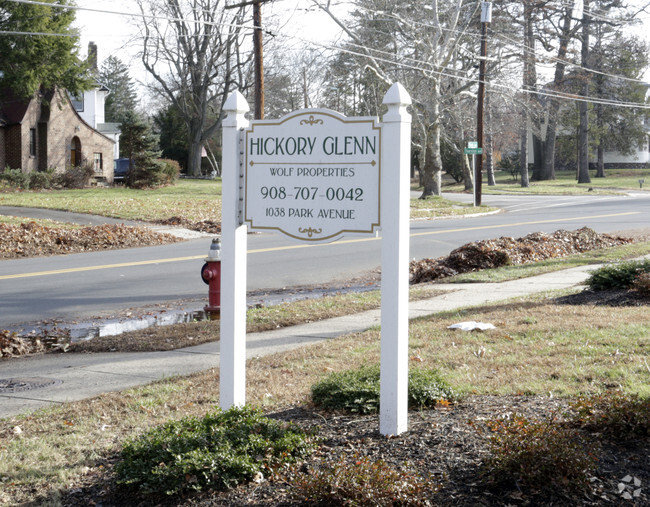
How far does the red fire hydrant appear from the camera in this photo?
10039 millimetres

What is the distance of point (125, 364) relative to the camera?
7.45m

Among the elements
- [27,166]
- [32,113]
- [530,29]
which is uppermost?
[530,29]

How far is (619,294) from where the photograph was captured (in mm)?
9695

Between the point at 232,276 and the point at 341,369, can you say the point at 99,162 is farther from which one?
the point at 232,276

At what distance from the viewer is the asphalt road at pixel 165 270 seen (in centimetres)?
1155

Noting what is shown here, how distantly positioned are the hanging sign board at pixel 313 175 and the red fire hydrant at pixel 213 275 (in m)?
5.17

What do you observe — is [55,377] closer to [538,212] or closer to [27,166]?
[538,212]

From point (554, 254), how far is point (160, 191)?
29204mm

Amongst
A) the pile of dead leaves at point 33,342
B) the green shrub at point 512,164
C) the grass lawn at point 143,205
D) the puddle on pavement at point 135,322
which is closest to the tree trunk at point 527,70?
the green shrub at point 512,164

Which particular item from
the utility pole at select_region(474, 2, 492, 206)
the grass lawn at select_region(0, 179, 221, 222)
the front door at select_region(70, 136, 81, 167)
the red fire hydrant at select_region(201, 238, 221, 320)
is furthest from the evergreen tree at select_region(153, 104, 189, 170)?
the red fire hydrant at select_region(201, 238, 221, 320)

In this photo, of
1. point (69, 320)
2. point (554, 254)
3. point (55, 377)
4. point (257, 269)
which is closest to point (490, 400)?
point (55, 377)

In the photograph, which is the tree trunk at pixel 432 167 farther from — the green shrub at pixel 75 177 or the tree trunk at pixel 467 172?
the green shrub at pixel 75 177

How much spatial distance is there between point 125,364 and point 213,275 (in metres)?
2.84

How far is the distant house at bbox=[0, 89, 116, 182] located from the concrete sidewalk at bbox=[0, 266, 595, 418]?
36146 mm
